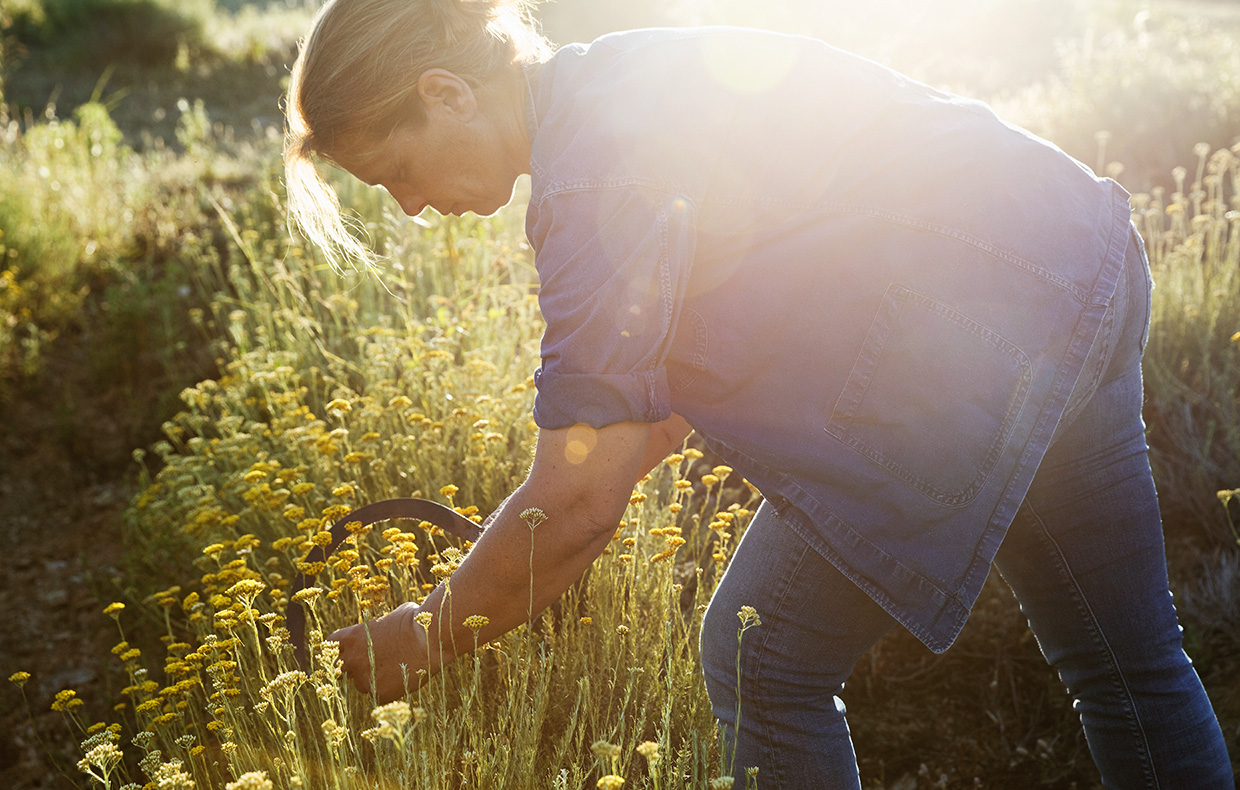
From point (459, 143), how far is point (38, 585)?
354 cm

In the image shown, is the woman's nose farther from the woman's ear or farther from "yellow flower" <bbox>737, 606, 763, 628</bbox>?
"yellow flower" <bbox>737, 606, 763, 628</bbox>

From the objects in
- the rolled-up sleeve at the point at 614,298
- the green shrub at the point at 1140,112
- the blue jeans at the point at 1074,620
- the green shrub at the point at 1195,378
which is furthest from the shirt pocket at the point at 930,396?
the green shrub at the point at 1140,112

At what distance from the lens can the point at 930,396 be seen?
1.30 meters

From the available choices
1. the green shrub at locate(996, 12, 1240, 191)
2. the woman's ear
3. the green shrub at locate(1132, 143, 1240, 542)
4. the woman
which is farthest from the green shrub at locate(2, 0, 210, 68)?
the woman

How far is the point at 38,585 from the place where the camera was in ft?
12.7

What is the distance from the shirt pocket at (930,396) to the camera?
4.24 ft

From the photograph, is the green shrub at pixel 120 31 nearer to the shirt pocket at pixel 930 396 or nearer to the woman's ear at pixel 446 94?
the woman's ear at pixel 446 94

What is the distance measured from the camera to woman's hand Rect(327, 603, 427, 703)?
4.97ft

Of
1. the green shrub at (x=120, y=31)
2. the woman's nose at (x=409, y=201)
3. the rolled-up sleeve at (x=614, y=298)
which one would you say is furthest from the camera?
the green shrub at (x=120, y=31)

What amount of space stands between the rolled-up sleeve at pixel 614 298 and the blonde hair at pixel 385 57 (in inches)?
15.8

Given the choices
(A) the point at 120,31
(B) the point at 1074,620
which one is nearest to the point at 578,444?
(B) the point at 1074,620

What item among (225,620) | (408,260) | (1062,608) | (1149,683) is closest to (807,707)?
(1062,608)

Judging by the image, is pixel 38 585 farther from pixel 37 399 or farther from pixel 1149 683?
pixel 1149 683

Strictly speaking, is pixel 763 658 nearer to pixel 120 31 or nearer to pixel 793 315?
pixel 793 315
